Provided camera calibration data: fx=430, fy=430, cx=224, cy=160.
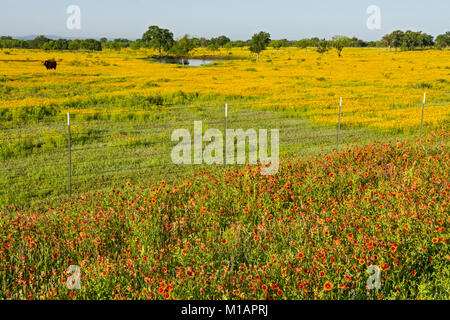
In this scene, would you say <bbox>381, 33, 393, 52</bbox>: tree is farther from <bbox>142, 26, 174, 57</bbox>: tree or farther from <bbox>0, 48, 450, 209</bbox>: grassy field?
<bbox>0, 48, 450, 209</bbox>: grassy field

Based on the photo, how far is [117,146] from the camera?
48.1ft

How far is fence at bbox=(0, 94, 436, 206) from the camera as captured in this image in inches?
421

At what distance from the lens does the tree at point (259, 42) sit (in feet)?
302

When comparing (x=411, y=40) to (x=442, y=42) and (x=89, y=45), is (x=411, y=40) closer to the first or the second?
(x=442, y=42)

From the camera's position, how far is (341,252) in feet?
17.4

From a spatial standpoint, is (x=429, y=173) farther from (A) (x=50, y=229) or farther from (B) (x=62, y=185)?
(B) (x=62, y=185)

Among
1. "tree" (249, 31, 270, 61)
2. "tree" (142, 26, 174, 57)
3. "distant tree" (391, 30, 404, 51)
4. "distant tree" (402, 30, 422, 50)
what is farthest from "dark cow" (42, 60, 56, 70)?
"distant tree" (391, 30, 404, 51)

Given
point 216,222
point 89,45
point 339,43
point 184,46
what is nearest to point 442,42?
point 339,43

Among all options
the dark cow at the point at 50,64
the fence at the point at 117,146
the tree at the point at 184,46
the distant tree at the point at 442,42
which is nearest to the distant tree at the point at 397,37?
the distant tree at the point at 442,42

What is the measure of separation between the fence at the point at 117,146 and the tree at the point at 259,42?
71.8m

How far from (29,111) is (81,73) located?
30547 millimetres

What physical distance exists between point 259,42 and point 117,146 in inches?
3240

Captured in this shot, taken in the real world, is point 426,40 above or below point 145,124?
above

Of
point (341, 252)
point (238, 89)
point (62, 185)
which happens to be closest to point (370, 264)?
point (341, 252)
